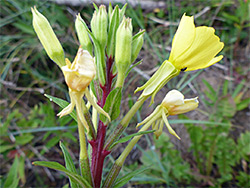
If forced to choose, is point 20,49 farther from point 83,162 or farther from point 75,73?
point 75,73

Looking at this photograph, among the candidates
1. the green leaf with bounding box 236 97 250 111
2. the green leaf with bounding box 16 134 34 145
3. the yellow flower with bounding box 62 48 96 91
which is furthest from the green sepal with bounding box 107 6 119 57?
the green leaf with bounding box 236 97 250 111

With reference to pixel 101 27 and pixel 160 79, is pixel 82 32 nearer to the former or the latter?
pixel 101 27

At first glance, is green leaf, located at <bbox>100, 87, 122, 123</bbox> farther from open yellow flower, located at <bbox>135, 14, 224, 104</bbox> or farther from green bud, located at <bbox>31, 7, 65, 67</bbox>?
green bud, located at <bbox>31, 7, 65, 67</bbox>

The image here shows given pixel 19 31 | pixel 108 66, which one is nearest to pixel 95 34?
pixel 108 66

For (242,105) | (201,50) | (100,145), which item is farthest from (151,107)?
(201,50)

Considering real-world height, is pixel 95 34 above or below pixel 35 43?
above

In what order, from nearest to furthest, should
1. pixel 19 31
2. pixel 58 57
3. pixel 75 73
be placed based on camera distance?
pixel 75 73, pixel 58 57, pixel 19 31

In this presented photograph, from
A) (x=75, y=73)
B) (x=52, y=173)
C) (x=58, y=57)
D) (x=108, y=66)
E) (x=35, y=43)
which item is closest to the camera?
(x=75, y=73)
